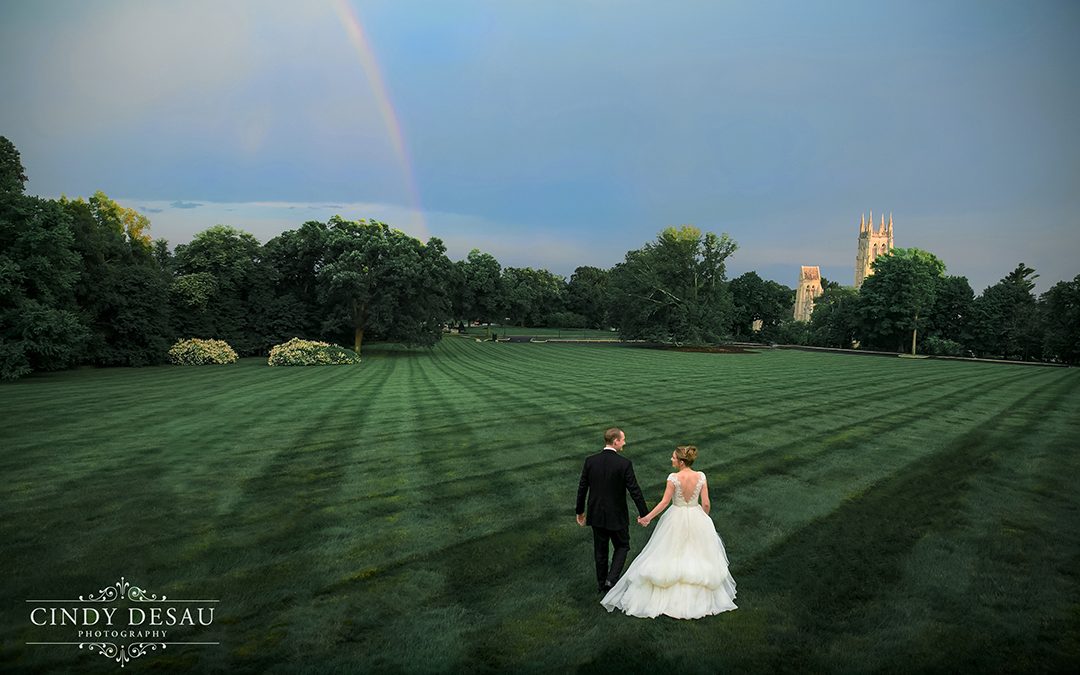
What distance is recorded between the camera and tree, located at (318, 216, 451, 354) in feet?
152

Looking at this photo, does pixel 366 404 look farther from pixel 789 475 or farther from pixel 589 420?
Result: pixel 789 475

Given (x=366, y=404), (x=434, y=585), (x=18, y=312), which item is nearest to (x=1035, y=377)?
(x=366, y=404)


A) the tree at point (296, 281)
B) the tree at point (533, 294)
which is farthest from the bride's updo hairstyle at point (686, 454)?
the tree at point (533, 294)

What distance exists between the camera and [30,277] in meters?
28.5

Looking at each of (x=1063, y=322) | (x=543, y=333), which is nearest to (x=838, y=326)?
(x=1063, y=322)

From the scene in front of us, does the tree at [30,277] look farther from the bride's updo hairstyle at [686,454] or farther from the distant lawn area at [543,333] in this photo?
the distant lawn area at [543,333]

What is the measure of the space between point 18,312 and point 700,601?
33316 millimetres

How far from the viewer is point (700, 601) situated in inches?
250

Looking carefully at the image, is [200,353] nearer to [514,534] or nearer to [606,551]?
[514,534]

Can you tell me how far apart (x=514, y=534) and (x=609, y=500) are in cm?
252

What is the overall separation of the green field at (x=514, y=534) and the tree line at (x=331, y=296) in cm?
1441

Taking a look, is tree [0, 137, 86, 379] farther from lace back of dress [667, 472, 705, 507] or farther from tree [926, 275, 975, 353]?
tree [926, 275, 975, 353]

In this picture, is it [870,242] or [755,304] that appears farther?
[870,242]

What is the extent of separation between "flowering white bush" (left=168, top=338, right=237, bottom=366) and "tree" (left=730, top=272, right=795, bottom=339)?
72570mm
